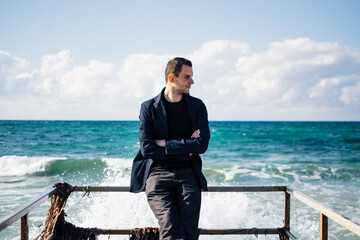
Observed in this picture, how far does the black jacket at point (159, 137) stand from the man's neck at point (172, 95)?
0.05 metres

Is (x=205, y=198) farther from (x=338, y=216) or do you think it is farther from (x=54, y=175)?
(x=54, y=175)

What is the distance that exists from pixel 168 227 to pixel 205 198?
5.18m

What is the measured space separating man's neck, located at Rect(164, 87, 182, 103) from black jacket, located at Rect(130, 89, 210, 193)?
51mm

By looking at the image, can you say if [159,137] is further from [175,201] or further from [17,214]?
[17,214]

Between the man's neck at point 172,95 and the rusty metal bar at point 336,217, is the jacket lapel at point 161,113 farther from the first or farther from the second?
the rusty metal bar at point 336,217

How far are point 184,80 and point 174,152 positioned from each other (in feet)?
2.02

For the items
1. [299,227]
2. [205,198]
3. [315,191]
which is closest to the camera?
[299,227]

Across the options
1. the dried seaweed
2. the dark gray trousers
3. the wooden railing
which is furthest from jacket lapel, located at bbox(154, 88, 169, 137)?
Result: the dried seaweed

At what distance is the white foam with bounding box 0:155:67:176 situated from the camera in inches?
492

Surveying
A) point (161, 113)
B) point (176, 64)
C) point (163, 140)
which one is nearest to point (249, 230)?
point (163, 140)

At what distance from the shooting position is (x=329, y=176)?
12266mm

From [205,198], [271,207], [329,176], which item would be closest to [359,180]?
[329,176]

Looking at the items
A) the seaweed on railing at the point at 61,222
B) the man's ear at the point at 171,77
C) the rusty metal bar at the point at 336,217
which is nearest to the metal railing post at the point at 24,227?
the seaweed on railing at the point at 61,222

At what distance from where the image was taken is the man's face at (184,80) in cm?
260
